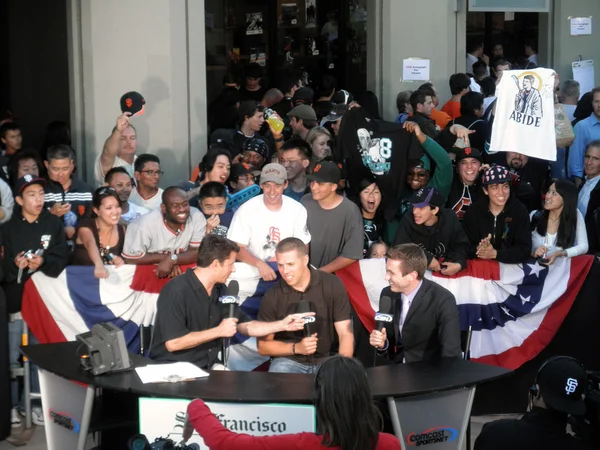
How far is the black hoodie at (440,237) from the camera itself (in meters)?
9.48

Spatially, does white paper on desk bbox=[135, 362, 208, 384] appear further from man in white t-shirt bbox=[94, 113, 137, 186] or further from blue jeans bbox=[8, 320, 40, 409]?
man in white t-shirt bbox=[94, 113, 137, 186]

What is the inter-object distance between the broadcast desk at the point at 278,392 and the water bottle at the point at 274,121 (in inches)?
168

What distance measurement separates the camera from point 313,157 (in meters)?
10.9

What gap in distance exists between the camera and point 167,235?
933cm

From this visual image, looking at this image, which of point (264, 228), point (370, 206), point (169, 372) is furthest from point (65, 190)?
point (169, 372)

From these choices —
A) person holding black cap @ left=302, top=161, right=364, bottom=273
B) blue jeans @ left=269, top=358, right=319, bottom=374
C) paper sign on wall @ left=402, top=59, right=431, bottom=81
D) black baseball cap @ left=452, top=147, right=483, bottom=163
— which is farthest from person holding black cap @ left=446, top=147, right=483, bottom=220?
paper sign on wall @ left=402, top=59, right=431, bottom=81

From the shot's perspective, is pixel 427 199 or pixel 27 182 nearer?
pixel 27 182

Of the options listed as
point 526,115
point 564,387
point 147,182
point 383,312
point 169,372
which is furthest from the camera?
point 526,115

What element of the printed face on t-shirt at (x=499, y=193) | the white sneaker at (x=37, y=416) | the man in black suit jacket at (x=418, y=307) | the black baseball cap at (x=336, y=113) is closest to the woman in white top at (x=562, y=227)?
the printed face on t-shirt at (x=499, y=193)

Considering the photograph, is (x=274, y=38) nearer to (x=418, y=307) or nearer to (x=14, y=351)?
(x=14, y=351)

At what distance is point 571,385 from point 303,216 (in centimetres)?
431

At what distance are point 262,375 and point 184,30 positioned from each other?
219 inches

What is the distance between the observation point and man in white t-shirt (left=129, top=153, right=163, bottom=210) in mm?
10203

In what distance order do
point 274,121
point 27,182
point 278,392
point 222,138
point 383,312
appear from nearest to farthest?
1. point 278,392
2. point 383,312
3. point 27,182
4. point 274,121
5. point 222,138
